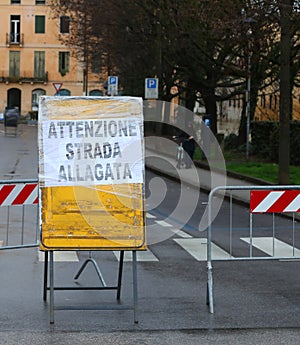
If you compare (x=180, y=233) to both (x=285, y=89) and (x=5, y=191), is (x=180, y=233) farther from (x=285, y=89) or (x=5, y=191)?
(x=285, y=89)

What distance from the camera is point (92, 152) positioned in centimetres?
820

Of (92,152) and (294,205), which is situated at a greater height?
(92,152)

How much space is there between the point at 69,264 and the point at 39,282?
47.4 inches

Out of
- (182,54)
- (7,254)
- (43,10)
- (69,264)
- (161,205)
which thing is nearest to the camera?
(69,264)

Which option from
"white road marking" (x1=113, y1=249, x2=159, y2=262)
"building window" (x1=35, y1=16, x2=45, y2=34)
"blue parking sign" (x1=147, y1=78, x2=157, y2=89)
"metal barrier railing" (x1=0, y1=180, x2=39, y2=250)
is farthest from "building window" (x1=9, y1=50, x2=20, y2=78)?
"white road marking" (x1=113, y1=249, x2=159, y2=262)

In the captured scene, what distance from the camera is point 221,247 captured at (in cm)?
1273

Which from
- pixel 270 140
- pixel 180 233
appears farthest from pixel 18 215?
pixel 270 140

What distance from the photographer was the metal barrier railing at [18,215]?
10391mm

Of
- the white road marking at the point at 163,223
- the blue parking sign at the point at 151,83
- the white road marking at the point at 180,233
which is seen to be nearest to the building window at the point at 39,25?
the blue parking sign at the point at 151,83

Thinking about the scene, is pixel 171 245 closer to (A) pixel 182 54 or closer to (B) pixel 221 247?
(B) pixel 221 247

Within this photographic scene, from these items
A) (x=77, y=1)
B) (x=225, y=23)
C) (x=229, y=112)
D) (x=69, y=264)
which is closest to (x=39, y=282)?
(x=69, y=264)

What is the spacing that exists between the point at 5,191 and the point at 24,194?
0.23 meters

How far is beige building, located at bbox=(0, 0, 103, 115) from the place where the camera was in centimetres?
8262

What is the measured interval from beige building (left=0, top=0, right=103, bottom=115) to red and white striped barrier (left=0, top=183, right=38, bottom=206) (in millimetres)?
72128
